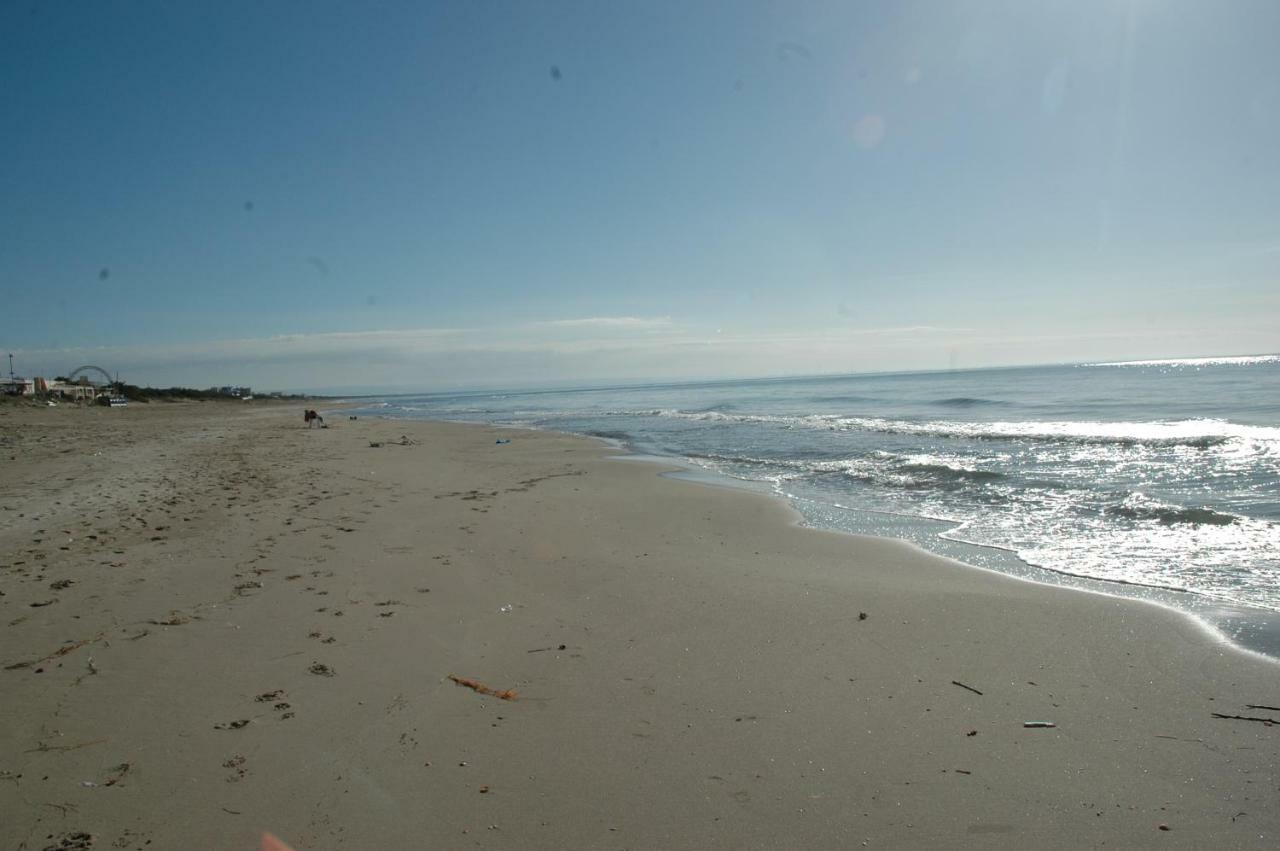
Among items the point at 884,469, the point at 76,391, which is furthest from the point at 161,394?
the point at 884,469

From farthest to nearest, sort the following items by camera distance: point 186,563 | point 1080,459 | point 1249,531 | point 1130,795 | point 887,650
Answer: point 1080,459, point 1249,531, point 186,563, point 887,650, point 1130,795

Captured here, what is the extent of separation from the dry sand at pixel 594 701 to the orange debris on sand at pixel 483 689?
0.05m

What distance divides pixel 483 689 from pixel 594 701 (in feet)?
2.17

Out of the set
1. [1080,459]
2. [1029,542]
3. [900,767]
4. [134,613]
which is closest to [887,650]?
[900,767]

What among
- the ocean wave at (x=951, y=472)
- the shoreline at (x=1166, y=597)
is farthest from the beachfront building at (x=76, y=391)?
the shoreline at (x=1166, y=597)

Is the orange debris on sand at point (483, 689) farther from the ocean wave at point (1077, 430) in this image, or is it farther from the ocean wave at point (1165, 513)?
the ocean wave at point (1077, 430)

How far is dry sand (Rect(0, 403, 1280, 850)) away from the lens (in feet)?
8.82

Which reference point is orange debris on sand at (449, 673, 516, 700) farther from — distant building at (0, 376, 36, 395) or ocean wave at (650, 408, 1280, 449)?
distant building at (0, 376, 36, 395)

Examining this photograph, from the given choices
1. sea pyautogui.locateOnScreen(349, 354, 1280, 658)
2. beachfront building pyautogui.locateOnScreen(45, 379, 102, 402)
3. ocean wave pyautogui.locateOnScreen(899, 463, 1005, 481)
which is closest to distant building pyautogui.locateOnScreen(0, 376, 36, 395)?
beachfront building pyautogui.locateOnScreen(45, 379, 102, 402)

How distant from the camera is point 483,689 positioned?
3.79 meters

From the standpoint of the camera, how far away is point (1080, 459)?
13227mm

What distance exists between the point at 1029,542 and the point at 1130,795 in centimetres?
507

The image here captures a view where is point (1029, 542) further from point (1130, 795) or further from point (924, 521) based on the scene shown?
point (1130, 795)

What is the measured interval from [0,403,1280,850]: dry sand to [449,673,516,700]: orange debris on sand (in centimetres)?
5
